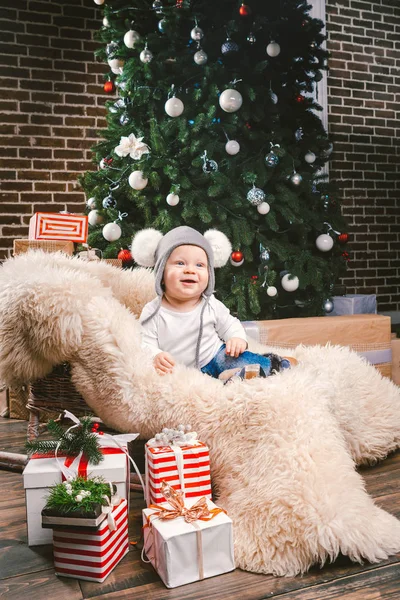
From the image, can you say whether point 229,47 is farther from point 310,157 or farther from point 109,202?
point 109,202

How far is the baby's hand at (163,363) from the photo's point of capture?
164cm

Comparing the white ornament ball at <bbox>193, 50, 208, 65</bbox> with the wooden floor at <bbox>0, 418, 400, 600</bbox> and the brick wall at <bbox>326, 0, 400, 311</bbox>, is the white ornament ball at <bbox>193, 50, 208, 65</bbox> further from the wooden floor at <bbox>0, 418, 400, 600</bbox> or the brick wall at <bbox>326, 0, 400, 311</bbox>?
the wooden floor at <bbox>0, 418, 400, 600</bbox>

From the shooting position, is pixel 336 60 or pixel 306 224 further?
pixel 336 60

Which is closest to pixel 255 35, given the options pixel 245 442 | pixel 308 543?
pixel 245 442

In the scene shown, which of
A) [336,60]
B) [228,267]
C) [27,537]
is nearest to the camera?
[27,537]

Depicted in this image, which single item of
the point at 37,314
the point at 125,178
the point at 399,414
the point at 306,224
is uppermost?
the point at 125,178

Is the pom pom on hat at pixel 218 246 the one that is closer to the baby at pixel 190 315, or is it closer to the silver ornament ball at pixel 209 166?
the baby at pixel 190 315

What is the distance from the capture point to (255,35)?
2824 mm

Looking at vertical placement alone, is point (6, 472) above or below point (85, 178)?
below

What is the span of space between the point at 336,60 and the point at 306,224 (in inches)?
93.4

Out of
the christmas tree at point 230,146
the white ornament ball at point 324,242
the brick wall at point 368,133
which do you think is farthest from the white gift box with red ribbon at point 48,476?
the brick wall at point 368,133

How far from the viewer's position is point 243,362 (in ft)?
6.02

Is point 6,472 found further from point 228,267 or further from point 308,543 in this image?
point 228,267

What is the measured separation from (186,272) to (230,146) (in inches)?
42.6
